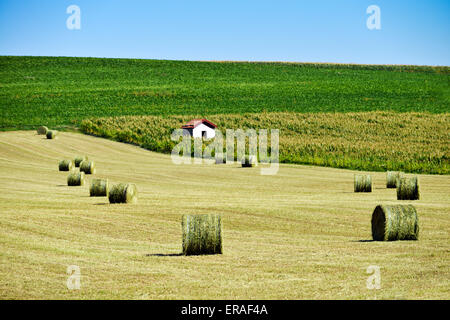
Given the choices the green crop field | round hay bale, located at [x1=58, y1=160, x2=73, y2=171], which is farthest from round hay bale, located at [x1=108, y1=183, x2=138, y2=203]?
the green crop field

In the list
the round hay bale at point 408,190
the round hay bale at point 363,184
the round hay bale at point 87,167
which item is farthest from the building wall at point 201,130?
the round hay bale at point 408,190

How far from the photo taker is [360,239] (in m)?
18.6

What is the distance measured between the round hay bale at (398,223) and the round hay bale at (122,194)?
36.8 ft

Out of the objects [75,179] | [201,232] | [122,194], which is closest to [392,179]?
[122,194]

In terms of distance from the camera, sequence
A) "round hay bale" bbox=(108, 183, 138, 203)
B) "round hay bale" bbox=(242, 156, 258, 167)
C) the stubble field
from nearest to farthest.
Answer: the stubble field < "round hay bale" bbox=(108, 183, 138, 203) < "round hay bale" bbox=(242, 156, 258, 167)

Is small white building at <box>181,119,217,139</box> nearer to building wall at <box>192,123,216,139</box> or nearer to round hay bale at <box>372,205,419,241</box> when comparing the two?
building wall at <box>192,123,216,139</box>

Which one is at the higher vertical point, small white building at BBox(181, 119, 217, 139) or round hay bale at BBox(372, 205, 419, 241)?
small white building at BBox(181, 119, 217, 139)

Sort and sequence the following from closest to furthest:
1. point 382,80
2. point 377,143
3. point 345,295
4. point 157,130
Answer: point 345,295 → point 377,143 → point 157,130 → point 382,80

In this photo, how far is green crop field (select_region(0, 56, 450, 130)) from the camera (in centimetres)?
7762

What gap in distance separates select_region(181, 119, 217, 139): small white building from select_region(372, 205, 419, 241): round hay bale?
43606 millimetres

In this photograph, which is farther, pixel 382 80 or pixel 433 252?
pixel 382 80
